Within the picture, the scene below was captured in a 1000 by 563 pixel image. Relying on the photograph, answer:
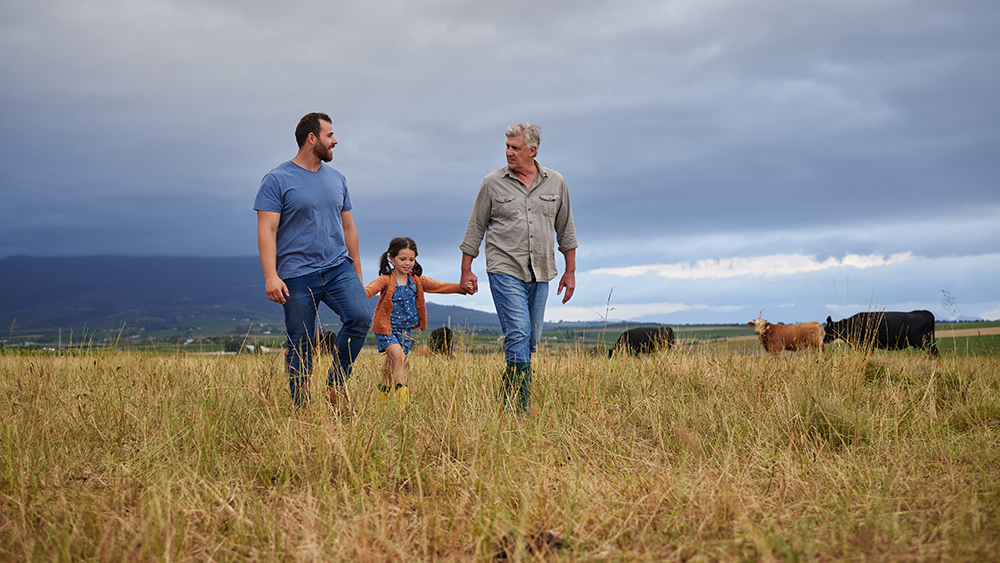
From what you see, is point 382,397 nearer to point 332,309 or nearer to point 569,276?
point 332,309

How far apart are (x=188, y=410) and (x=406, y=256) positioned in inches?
83.6

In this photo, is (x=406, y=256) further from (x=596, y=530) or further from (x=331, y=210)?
(x=596, y=530)

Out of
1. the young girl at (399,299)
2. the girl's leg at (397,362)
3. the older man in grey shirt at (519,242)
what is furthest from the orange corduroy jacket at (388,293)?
the older man in grey shirt at (519,242)

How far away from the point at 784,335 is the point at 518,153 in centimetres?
636

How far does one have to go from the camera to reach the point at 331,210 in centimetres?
460

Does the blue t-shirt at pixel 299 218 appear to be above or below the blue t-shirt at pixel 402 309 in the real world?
above

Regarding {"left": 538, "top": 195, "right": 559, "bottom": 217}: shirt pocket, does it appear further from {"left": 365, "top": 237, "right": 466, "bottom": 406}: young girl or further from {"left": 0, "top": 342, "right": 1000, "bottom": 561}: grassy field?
{"left": 0, "top": 342, "right": 1000, "bottom": 561}: grassy field

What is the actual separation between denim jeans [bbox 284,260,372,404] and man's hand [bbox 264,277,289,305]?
137 millimetres

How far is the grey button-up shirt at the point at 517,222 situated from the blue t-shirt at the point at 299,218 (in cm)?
122

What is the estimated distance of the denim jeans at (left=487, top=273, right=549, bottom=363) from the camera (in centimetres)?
477

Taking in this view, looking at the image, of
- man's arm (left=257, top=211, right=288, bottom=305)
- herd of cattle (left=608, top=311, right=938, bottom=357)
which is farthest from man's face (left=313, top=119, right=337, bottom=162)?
herd of cattle (left=608, top=311, right=938, bottom=357)

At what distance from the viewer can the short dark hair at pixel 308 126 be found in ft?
15.1

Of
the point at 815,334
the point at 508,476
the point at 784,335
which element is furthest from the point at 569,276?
the point at 815,334

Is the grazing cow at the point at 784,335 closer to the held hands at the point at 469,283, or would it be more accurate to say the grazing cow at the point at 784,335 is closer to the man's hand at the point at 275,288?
the held hands at the point at 469,283
